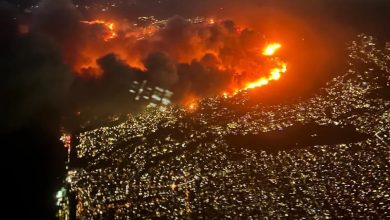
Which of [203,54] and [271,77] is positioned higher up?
[203,54]

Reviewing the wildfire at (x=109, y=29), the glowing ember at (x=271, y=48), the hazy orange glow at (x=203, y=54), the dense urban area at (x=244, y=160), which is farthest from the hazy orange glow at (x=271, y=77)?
the wildfire at (x=109, y=29)

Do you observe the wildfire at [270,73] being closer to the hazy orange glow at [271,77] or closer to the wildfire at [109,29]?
the hazy orange glow at [271,77]

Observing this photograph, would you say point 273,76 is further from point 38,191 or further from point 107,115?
point 38,191

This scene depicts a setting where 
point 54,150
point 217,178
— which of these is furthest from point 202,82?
point 54,150

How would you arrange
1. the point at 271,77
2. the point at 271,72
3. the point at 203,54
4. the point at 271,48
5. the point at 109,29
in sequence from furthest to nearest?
the point at 109,29
the point at 271,48
the point at 203,54
the point at 271,72
the point at 271,77

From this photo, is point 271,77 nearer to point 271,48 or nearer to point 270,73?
point 270,73

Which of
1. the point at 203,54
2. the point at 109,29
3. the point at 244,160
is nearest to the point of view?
the point at 244,160

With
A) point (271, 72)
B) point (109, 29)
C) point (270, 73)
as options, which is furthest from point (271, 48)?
point (109, 29)
